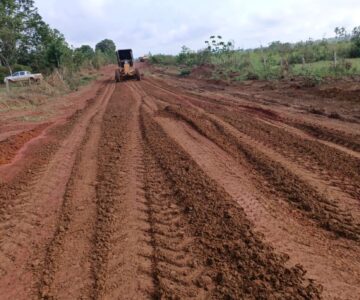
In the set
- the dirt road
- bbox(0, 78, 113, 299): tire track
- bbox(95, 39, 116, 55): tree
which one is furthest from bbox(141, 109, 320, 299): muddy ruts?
bbox(95, 39, 116, 55): tree

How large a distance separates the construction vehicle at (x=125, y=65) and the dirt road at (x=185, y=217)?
21.4m

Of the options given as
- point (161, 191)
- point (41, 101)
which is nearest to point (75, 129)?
point (161, 191)

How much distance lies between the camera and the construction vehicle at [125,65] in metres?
29.4

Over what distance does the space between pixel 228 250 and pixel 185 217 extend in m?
0.94

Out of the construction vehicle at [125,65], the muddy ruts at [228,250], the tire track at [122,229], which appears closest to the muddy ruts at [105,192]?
the tire track at [122,229]

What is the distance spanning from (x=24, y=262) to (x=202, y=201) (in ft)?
7.69

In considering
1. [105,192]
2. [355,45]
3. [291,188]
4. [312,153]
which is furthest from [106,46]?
[291,188]

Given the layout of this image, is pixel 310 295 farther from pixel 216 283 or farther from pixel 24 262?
pixel 24 262

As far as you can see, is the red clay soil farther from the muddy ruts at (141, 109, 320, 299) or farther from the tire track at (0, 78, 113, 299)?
the muddy ruts at (141, 109, 320, 299)

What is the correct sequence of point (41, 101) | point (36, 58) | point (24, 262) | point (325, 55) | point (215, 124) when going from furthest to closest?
point (36, 58) < point (325, 55) < point (41, 101) < point (215, 124) < point (24, 262)

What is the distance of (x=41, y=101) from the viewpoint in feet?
66.0

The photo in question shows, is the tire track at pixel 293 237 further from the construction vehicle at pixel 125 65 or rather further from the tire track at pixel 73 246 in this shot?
the construction vehicle at pixel 125 65

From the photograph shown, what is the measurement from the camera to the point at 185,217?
4.48 metres

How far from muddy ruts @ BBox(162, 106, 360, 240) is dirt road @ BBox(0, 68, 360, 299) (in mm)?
25
